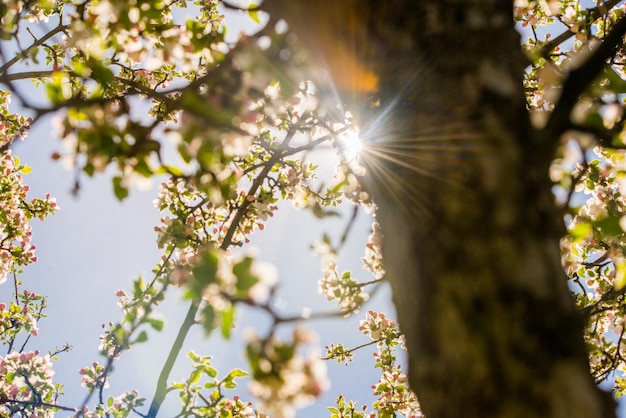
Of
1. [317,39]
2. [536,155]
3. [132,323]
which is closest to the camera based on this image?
[536,155]

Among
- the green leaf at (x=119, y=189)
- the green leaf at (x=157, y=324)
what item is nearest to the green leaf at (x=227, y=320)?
the green leaf at (x=119, y=189)

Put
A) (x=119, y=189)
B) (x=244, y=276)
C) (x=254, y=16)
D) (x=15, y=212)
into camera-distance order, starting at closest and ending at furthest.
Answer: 1. (x=244, y=276)
2. (x=119, y=189)
3. (x=254, y=16)
4. (x=15, y=212)

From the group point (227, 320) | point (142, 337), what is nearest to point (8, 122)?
point (142, 337)

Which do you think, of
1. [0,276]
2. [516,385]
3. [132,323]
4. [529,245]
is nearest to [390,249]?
[529,245]

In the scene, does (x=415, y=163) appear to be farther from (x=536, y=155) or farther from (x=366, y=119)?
(x=366, y=119)

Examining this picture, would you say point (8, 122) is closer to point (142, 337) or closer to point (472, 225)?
point (142, 337)

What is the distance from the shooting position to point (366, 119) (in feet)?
5.23

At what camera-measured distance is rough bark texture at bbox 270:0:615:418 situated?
0.85 metres

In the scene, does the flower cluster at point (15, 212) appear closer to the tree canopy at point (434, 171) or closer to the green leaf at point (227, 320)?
the tree canopy at point (434, 171)

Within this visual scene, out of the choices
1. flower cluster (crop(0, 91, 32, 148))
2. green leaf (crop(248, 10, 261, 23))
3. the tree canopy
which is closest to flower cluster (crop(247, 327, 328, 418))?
the tree canopy

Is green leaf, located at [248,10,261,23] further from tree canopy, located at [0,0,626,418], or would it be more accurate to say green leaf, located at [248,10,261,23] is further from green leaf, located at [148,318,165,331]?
green leaf, located at [148,318,165,331]

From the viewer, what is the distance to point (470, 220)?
3.23ft

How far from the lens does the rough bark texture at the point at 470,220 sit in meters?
0.85

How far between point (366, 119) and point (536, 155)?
2.26ft
